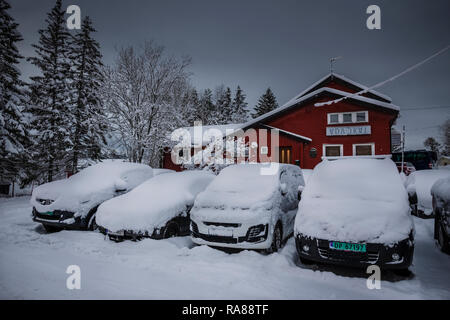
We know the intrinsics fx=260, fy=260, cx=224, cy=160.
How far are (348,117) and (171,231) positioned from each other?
18.3 meters

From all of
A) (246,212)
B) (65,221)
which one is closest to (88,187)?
(65,221)

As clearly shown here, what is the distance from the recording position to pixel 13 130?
16.0 meters

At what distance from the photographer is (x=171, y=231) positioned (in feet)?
19.2

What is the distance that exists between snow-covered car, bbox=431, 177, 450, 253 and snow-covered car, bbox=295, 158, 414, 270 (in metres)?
1.15

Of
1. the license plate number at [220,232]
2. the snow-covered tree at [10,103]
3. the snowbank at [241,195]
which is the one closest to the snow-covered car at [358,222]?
the snowbank at [241,195]

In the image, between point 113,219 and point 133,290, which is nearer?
point 133,290

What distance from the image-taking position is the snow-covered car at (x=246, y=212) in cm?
500

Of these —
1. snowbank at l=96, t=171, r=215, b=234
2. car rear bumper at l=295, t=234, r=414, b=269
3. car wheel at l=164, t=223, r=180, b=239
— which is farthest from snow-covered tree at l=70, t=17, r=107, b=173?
car rear bumper at l=295, t=234, r=414, b=269

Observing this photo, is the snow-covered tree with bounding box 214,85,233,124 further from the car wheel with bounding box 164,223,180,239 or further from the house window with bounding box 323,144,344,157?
the car wheel with bounding box 164,223,180,239

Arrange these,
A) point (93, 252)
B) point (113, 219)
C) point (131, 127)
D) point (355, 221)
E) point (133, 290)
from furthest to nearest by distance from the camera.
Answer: point (131, 127) < point (113, 219) < point (93, 252) < point (355, 221) < point (133, 290)

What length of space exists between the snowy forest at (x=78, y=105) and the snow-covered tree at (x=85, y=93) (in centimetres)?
7

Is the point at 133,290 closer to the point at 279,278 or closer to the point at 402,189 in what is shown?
the point at 279,278
